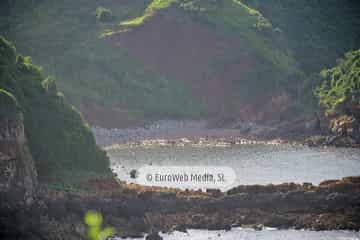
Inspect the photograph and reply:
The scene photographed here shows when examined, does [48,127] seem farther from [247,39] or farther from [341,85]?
[247,39]

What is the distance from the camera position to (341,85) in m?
111

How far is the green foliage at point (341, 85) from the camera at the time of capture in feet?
344

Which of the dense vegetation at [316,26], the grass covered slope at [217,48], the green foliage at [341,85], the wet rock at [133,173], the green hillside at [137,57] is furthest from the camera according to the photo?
the dense vegetation at [316,26]

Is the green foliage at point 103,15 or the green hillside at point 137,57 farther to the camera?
the green foliage at point 103,15

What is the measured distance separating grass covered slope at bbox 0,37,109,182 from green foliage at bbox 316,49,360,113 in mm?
45016

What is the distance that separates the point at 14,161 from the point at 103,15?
77.3 m

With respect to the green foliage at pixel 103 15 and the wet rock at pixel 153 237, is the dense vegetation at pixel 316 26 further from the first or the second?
the wet rock at pixel 153 237

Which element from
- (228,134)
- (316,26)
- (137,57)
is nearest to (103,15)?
(137,57)

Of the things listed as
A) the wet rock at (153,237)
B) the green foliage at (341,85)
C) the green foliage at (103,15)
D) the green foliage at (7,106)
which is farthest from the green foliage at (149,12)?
the wet rock at (153,237)

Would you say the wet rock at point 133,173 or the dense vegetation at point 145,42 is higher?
the dense vegetation at point 145,42

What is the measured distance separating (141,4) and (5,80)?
2859 inches

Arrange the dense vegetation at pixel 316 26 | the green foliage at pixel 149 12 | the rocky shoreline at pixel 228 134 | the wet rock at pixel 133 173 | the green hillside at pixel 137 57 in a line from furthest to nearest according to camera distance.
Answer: the dense vegetation at pixel 316 26
the green foliage at pixel 149 12
the green hillside at pixel 137 57
the rocky shoreline at pixel 228 134
the wet rock at pixel 133 173

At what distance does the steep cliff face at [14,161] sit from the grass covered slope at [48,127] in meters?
4.15

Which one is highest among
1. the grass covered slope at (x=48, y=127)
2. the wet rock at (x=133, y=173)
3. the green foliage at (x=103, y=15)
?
the green foliage at (x=103, y=15)
